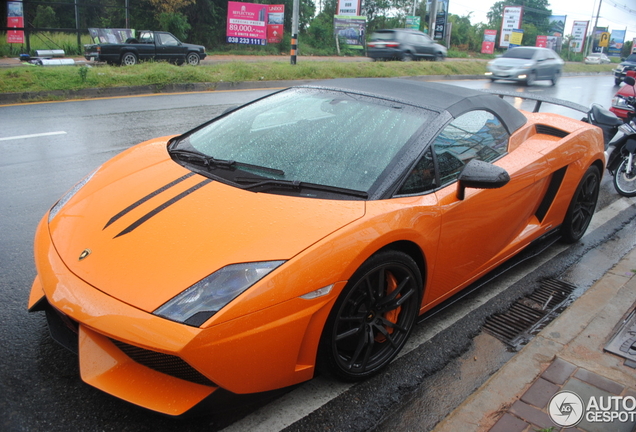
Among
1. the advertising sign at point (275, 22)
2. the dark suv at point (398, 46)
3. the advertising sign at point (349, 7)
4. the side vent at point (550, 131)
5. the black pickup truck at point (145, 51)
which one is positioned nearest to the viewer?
the side vent at point (550, 131)

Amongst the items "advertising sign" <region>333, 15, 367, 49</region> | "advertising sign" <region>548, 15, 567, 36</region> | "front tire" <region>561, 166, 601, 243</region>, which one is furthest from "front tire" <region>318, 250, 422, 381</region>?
"advertising sign" <region>548, 15, 567, 36</region>

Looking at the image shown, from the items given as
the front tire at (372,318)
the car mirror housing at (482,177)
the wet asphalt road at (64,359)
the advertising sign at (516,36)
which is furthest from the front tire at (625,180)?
the advertising sign at (516,36)

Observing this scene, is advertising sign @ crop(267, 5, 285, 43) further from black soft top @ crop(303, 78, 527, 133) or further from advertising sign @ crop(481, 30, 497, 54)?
black soft top @ crop(303, 78, 527, 133)

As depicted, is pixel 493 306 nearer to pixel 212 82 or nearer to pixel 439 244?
pixel 439 244

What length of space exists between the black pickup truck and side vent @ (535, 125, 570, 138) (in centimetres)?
1662

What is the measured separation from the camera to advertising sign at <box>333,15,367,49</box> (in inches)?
1403

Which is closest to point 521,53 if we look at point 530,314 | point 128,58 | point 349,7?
point 128,58

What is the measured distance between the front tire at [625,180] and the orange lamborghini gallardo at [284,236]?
2902 mm

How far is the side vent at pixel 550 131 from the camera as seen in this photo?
3.91m

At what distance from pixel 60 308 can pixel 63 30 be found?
23.8m

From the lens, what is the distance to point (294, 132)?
3090mm

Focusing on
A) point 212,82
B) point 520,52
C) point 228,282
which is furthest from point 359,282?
point 520,52

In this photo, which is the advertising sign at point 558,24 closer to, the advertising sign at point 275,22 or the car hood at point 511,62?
the advertising sign at point 275,22

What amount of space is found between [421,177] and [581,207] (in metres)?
2.26
